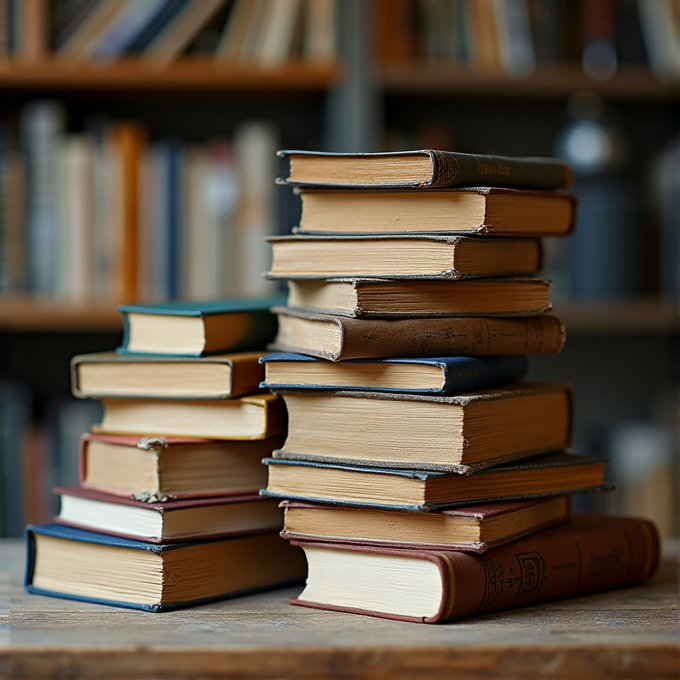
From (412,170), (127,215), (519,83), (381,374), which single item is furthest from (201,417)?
(519,83)

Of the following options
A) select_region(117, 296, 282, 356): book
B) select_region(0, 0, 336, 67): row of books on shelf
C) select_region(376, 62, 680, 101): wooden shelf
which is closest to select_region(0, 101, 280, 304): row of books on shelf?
select_region(0, 0, 336, 67): row of books on shelf

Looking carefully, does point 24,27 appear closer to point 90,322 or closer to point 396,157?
point 90,322

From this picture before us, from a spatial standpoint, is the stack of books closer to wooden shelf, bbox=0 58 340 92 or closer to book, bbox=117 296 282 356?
book, bbox=117 296 282 356

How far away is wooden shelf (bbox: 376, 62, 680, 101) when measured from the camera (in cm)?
193

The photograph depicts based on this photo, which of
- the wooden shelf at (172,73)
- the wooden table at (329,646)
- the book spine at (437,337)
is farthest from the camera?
the wooden shelf at (172,73)

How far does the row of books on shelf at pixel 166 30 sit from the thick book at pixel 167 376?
1.11 meters

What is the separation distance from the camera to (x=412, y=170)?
2.71ft

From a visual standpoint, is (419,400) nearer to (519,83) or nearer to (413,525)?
(413,525)

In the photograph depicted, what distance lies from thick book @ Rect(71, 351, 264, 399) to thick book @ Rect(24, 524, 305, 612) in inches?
4.9

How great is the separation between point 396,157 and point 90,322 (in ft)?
3.87

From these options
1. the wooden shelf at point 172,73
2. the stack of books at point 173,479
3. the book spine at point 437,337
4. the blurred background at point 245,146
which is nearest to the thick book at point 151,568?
the stack of books at point 173,479

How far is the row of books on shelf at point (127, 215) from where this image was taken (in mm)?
1922

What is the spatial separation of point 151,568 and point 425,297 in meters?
0.31

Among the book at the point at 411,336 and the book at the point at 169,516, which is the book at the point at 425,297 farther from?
the book at the point at 169,516
